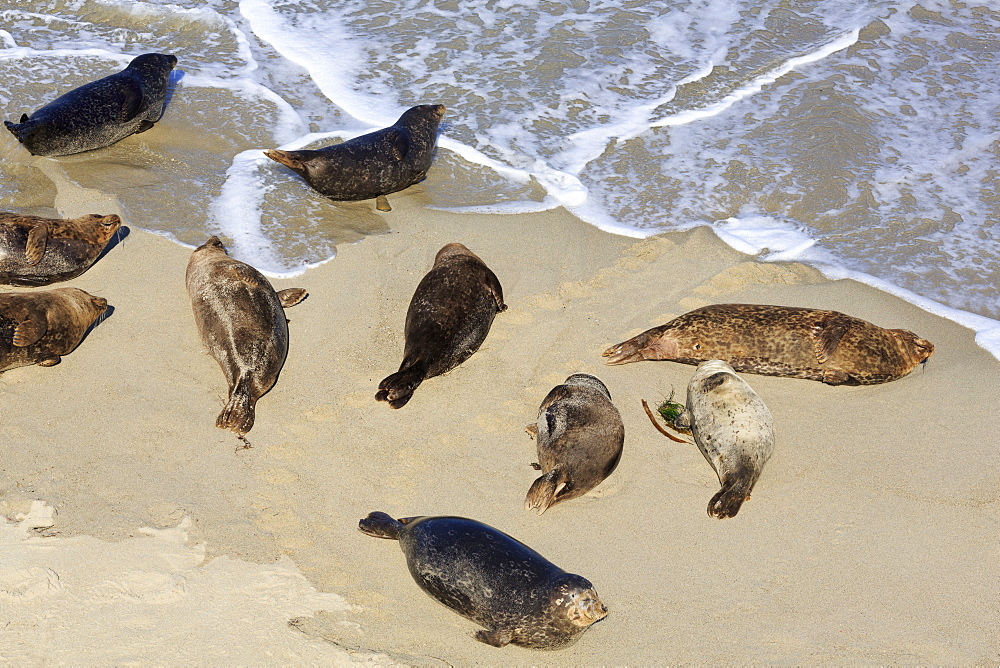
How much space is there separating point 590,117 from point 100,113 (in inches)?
161

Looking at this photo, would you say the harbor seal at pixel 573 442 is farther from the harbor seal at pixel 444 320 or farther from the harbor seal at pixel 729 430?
the harbor seal at pixel 444 320

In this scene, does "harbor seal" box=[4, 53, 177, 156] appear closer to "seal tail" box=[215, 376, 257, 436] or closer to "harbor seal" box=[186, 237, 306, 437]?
"harbor seal" box=[186, 237, 306, 437]

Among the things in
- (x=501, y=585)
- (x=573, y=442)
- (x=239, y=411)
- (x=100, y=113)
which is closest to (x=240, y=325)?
(x=239, y=411)

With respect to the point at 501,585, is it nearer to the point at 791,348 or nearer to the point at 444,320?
the point at 444,320

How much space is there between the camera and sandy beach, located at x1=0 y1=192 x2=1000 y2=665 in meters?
3.65

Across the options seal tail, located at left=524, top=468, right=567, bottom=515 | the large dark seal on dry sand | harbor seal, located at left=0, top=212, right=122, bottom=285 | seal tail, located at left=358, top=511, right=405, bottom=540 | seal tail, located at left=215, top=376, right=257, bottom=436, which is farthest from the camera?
harbor seal, located at left=0, top=212, right=122, bottom=285

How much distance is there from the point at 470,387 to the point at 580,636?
5.76 ft

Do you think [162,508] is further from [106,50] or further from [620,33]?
[620,33]

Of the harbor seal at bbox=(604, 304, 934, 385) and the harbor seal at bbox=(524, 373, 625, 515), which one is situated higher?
the harbor seal at bbox=(524, 373, 625, 515)

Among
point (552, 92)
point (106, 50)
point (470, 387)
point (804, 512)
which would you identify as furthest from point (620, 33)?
point (804, 512)

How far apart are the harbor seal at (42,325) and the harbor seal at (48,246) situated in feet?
1.19

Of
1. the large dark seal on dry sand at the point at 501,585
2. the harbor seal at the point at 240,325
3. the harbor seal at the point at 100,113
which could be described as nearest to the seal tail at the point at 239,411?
the harbor seal at the point at 240,325

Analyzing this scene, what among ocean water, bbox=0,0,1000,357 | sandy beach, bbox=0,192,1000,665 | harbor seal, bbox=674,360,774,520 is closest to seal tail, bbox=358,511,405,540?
sandy beach, bbox=0,192,1000,665

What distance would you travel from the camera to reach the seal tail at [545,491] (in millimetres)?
4281
